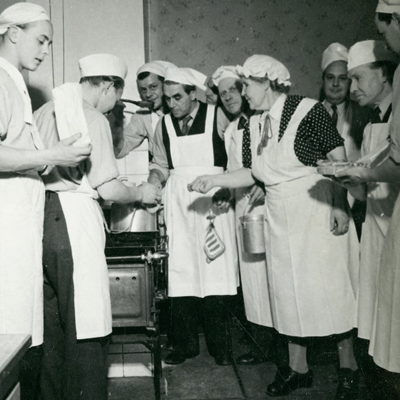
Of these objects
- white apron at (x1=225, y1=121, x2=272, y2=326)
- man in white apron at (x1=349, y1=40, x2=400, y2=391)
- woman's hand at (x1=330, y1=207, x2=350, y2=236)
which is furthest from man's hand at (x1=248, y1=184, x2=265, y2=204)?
man in white apron at (x1=349, y1=40, x2=400, y2=391)

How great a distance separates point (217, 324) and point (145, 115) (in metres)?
1.44

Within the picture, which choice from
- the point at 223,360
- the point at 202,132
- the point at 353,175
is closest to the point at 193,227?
the point at 202,132

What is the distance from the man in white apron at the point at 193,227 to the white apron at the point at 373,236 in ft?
2.98

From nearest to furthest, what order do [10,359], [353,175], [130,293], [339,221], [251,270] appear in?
[10,359] → [353,175] → [130,293] → [339,221] → [251,270]

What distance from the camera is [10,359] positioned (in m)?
0.85

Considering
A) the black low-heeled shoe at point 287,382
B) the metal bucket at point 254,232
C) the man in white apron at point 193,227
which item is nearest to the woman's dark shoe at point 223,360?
the man in white apron at point 193,227

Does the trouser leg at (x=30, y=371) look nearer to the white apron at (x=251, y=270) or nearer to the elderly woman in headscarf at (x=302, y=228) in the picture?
the elderly woman in headscarf at (x=302, y=228)

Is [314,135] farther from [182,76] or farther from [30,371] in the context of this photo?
[30,371]

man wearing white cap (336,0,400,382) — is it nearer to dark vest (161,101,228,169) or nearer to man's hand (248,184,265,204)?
man's hand (248,184,265,204)

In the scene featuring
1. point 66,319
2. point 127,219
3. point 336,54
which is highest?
point 336,54

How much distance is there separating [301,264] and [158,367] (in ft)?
2.86

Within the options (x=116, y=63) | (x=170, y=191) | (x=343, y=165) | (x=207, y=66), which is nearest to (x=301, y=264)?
(x=343, y=165)

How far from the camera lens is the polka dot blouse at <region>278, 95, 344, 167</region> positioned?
2289 millimetres

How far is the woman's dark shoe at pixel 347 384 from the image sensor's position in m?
2.30
